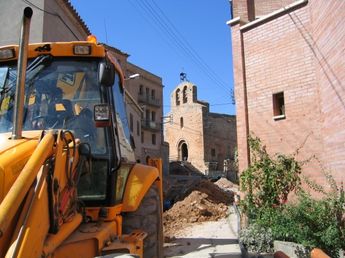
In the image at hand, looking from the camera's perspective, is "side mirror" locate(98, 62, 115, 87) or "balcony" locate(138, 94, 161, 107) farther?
"balcony" locate(138, 94, 161, 107)

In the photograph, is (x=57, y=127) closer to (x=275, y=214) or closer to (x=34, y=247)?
(x=34, y=247)

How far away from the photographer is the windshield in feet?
14.6

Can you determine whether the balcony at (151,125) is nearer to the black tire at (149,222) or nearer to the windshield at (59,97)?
the black tire at (149,222)

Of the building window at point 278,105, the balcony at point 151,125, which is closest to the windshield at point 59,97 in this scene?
the building window at point 278,105

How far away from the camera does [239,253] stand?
975 cm

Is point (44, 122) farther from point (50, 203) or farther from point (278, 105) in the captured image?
point (278, 105)

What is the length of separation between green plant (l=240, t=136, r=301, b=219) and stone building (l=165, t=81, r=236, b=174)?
41.3m

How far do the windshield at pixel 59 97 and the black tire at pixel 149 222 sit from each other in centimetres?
108

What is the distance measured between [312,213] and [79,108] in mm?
5751

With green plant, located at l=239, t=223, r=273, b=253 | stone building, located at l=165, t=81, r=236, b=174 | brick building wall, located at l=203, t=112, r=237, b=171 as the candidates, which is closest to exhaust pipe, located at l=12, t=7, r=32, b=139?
green plant, located at l=239, t=223, r=273, b=253

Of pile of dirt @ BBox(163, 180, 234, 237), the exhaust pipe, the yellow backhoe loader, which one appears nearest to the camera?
the yellow backhoe loader

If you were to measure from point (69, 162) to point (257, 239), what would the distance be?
7.09 m

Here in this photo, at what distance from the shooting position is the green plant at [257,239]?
31.6ft

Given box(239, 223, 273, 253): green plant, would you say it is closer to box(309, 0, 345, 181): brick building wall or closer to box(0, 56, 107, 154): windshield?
box(309, 0, 345, 181): brick building wall
